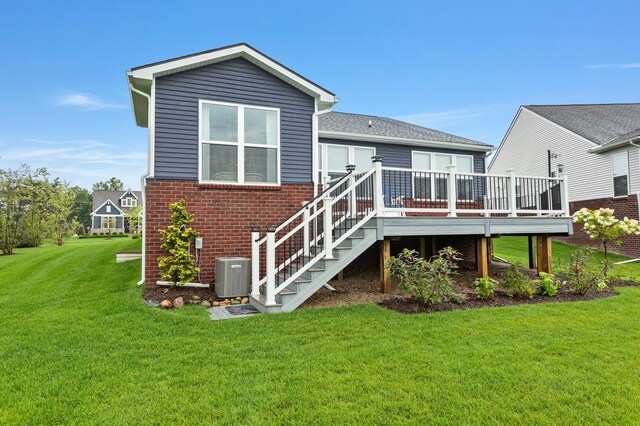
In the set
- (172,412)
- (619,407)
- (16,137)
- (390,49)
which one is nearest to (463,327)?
(619,407)

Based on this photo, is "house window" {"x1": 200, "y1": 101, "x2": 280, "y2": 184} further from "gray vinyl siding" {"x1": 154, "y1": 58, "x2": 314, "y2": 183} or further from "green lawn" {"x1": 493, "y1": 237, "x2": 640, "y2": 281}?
"green lawn" {"x1": 493, "y1": 237, "x2": 640, "y2": 281}

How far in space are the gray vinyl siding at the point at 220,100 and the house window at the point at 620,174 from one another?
1315 centimetres

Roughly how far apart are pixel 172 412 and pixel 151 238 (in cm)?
490

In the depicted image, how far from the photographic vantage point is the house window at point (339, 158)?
10469 mm

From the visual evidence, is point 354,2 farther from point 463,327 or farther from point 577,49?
point 463,327

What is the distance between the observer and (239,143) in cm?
767

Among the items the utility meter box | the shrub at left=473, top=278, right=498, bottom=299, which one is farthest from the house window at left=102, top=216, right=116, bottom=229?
the shrub at left=473, top=278, right=498, bottom=299

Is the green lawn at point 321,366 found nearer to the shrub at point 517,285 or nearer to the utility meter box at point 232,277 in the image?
the shrub at point 517,285

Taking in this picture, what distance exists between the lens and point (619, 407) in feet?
8.79

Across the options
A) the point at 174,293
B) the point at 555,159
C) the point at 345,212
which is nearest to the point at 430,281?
the point at 345,212

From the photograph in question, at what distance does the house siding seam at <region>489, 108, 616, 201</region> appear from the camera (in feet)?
50.2

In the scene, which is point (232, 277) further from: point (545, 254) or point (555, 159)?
point (555, 159)

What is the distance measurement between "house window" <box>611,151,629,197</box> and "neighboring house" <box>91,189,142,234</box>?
46495 mm

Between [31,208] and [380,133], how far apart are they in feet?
64.6
